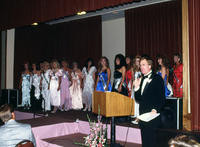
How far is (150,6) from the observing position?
333 inches

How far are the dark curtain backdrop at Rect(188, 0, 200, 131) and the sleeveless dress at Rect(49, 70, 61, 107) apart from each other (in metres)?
4.03

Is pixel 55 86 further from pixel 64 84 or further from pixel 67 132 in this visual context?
pixel 67 132

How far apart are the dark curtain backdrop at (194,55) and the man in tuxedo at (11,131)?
6.95ft

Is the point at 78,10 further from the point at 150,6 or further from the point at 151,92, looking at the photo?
the point at 150,6

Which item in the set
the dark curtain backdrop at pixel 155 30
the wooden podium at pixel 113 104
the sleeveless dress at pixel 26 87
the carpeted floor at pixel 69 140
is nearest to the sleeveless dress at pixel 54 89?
the sleeveless dress at pixel 26 87

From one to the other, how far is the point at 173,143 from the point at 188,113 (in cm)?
240

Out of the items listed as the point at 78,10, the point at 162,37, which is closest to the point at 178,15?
the point at 162,37

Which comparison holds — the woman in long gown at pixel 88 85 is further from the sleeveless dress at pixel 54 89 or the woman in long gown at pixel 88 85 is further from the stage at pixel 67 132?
the stage at pixel 67 132

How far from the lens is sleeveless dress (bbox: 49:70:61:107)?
21.9 feet

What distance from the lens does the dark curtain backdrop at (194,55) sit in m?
3.29

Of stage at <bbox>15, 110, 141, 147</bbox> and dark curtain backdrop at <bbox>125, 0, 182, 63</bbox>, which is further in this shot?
dark curtain backdrop at <bbox>125, 0, 182, 63</bbox>

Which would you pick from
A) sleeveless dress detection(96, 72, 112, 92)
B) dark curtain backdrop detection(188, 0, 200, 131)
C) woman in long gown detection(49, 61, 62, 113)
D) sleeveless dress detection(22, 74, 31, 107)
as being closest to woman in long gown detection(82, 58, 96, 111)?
woman in long gown detection(49, 61, 62, 113)

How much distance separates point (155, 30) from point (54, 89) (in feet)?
13.0

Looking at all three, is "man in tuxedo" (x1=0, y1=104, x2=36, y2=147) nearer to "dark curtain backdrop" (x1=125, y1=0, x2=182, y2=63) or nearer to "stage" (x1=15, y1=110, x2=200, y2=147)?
"stage" (x1=15, y1=110, x2=200, y2=147)
